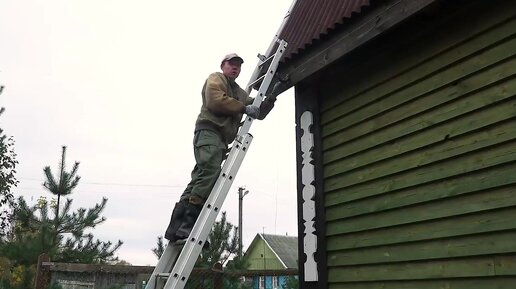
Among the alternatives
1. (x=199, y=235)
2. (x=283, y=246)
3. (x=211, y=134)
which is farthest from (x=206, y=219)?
(x=283, y=246)

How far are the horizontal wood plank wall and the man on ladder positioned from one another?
0.95 metres

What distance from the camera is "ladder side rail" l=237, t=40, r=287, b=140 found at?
13.5 ft

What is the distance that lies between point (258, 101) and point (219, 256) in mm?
5895

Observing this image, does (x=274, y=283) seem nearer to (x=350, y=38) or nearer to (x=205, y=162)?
(x=205, y=162)

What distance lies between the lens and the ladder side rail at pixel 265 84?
4.11 meters

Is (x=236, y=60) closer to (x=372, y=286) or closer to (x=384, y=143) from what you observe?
(x=384, y=143)

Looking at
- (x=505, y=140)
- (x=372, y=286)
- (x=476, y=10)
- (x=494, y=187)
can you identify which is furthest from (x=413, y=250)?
(x=476, y=10)

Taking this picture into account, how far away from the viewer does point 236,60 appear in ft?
14.9

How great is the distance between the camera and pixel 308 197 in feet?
14.4

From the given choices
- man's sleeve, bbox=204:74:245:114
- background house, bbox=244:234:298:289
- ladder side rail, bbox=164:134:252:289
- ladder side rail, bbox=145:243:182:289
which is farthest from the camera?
background house, bbox=244:234:298:289

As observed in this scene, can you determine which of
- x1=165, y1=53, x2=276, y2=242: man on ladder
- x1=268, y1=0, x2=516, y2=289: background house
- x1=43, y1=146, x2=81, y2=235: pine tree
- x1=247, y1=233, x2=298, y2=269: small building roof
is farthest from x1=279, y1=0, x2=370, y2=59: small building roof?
x1=247, y1=233, x2=298, y2=269: small building roof

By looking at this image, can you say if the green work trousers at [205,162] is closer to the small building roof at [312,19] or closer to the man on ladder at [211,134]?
the man on ladder at [211,134]

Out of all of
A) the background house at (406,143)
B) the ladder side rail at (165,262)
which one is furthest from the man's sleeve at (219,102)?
the ladder side rail at (165,262)

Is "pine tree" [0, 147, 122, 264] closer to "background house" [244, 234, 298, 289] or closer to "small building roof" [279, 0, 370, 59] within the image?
"small building roof" [279, 0, 370, 59]
